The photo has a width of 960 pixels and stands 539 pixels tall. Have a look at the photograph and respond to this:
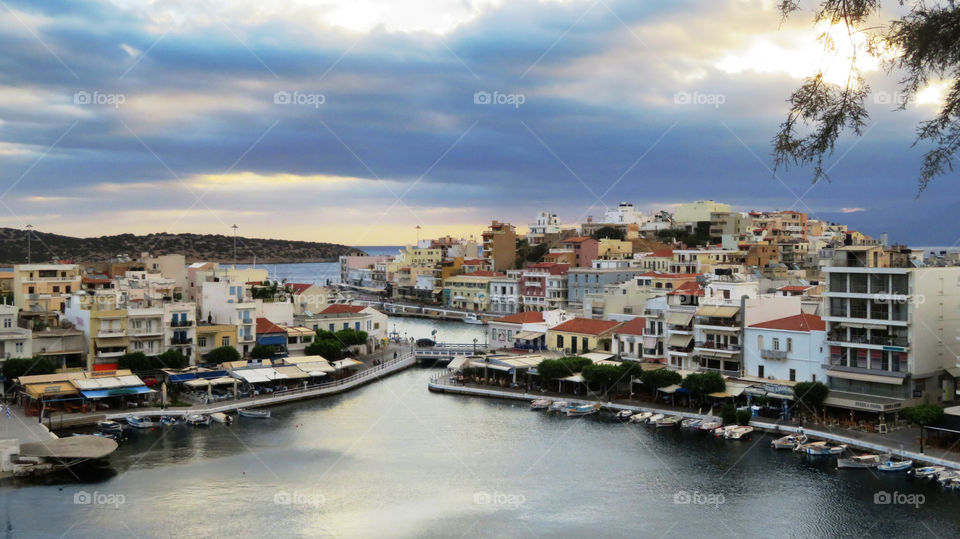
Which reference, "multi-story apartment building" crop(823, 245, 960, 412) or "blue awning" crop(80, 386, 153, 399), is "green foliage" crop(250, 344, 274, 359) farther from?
"multi-story apartment building" crop(823, 245, 960, 412)

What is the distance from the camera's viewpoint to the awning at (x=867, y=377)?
87.0 ft

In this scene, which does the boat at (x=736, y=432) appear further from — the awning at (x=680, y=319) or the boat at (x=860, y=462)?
the awning at (x=680, y=319)

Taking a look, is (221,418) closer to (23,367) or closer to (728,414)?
(23,367)

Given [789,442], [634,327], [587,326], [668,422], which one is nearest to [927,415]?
[789,442]

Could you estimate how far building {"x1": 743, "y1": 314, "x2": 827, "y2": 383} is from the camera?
28.9 metres

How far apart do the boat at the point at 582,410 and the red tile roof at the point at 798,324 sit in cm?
634

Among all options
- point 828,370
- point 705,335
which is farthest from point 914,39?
point 705,335

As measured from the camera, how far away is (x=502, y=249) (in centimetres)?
7762

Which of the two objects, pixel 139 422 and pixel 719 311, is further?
pixel 719 311

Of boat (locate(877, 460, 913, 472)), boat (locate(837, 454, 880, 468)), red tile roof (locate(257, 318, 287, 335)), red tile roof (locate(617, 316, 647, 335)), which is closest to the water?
boat (locate(837, 454, 880, 468))

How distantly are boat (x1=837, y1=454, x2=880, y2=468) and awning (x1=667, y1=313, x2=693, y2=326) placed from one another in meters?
10.7

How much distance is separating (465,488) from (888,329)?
14.5 m

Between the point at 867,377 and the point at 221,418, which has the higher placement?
the point at 867,377

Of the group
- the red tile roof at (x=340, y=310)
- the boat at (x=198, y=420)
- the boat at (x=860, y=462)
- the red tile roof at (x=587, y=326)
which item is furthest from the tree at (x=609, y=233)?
the boat at (x=860, y=462)
